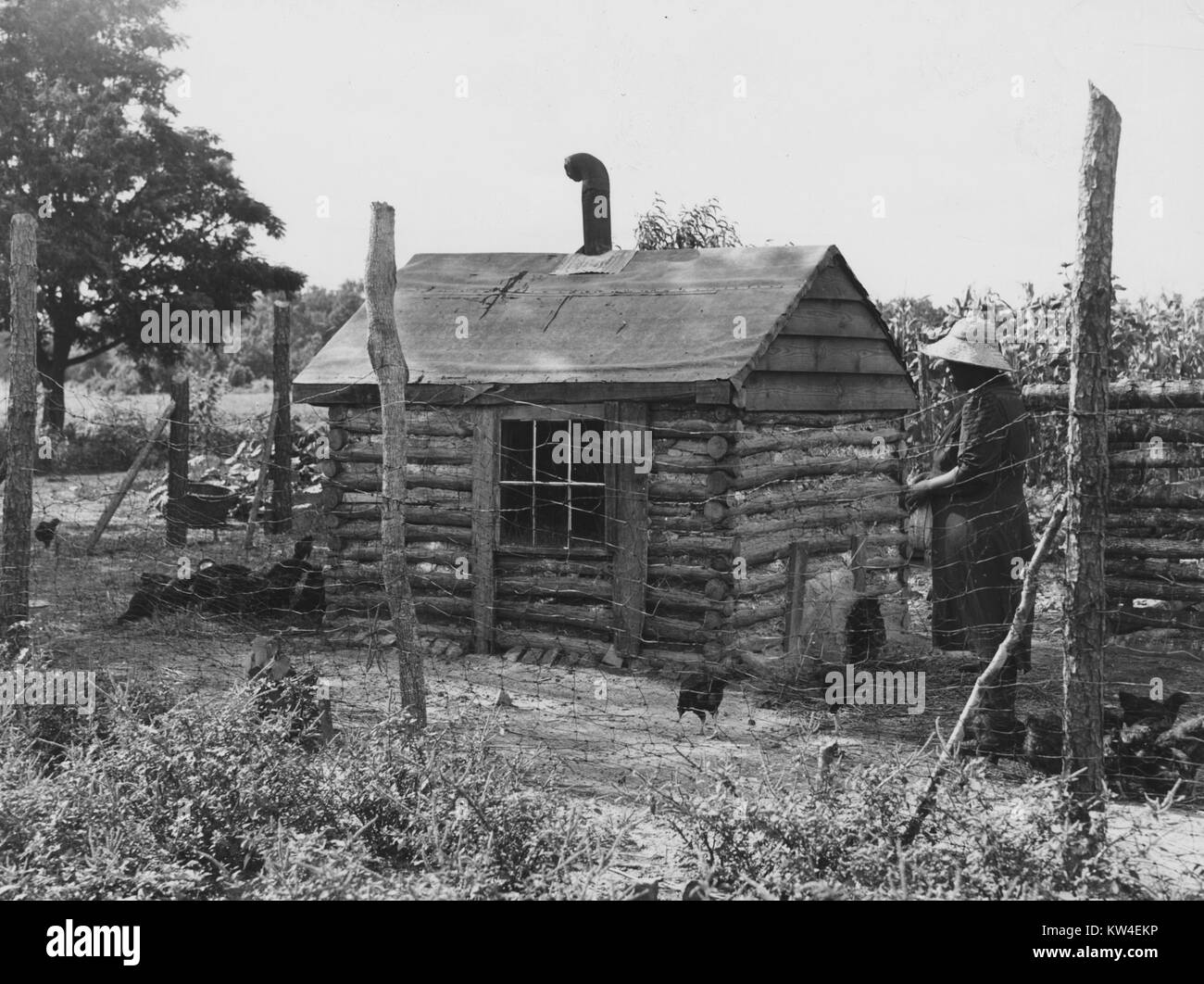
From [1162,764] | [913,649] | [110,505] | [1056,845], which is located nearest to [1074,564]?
[1056,845]

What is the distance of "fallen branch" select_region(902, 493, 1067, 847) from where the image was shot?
4961mm

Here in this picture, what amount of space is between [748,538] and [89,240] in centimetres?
2584

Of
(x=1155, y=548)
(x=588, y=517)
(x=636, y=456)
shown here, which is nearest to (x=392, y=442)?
(x=636, y=456)

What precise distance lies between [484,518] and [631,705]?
8.33 feet

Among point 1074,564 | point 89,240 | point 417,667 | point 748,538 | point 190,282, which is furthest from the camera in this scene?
point 190,282

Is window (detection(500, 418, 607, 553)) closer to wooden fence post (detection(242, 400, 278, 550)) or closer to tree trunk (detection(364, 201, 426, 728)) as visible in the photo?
tree trunk (detection(364, 201, 426, 728))

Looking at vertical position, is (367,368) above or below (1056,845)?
above

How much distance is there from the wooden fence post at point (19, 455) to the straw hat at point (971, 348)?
20.2 feet

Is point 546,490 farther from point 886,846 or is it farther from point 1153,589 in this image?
point 886,846

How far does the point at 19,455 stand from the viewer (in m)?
8.09

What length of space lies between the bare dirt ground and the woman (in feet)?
2.18

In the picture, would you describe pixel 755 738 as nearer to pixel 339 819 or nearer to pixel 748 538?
pixel 748 538

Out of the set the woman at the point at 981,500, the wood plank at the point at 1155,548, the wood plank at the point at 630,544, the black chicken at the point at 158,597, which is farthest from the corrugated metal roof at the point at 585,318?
the wood plank at the point at 1155,548

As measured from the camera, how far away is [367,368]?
35.7 feet
